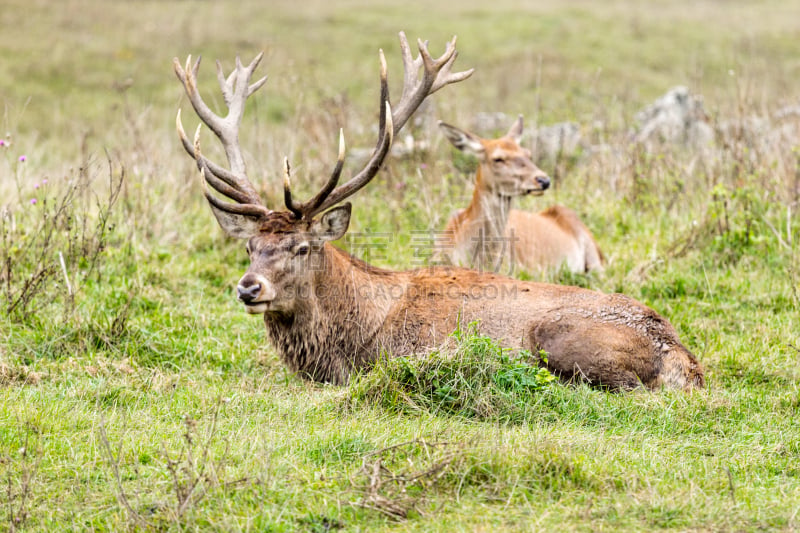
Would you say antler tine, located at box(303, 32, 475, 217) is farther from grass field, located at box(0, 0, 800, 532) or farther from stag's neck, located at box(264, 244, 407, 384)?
grass field, located at box(0, 0, 800, 532)

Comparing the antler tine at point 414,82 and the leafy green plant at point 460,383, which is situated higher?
the antler tine at point 414,82

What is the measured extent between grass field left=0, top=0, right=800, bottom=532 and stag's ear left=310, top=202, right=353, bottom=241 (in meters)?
0.96

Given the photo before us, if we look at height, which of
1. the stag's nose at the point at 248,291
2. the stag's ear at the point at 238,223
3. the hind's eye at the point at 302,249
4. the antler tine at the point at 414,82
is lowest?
the stag's nose at the point at 248,291

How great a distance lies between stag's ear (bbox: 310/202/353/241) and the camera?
6.00 m

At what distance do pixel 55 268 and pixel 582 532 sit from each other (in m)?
4.71

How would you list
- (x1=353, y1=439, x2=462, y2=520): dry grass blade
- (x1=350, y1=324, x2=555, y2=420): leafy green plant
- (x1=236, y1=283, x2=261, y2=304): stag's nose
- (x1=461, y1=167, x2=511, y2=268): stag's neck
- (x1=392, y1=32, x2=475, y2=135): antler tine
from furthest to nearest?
1. (x1=461, y1=167, x2=511, y2=268): stag's neck
2. (x1=392, y1=32, x2=475, y2=135): antler tine
3. (x1=236, y1=283, x2=261, y2=304): stag's nose
4. (x1=350, y1=324, x2=555, y2=420): leafy green plant
5. (x1=353, y1=439, x2=462, y2=520): dry grass blade

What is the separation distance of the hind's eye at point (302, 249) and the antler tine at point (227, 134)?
446 mm

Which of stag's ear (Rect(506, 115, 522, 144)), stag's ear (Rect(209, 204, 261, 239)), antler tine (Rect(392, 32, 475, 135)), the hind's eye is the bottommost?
the hind's eye

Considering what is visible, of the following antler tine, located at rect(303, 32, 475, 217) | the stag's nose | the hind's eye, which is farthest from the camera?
antler tine, located at rect(303, 32, 475, 217)

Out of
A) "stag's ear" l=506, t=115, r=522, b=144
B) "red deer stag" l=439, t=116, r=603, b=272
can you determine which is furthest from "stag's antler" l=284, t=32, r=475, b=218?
"stag's ear" l=506, t=115, r=522, b=144

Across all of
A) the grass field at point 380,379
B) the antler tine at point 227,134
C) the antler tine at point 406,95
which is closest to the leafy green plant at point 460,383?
the grass field at point 380,379

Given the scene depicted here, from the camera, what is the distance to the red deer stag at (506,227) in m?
8.62

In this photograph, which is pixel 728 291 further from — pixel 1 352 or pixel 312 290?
pixel 1 352

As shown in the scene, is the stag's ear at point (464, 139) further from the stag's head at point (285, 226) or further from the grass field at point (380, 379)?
the stag's head at point (285, 226)
